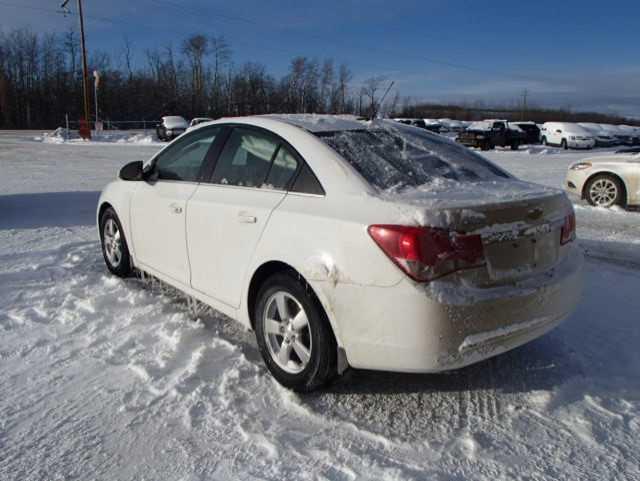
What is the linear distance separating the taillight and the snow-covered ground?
0.86 m

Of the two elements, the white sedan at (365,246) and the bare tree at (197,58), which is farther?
the bare tree at (197,58)

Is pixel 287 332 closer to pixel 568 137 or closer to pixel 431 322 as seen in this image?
pixel 431 322

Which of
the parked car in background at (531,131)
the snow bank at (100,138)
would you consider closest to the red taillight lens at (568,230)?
the snow bank at (100,138)

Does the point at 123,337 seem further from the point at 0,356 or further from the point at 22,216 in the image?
the point at 22,216

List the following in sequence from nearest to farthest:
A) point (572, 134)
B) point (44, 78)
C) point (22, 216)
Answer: point (22, 216) < point (572, 134) < point (44, 78)

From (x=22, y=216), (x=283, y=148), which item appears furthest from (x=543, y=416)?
(x=22, y=216)

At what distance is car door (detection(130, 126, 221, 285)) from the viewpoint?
3965 millimetres

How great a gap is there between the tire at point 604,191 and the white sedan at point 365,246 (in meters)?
7.23

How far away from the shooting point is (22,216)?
7.99 metres

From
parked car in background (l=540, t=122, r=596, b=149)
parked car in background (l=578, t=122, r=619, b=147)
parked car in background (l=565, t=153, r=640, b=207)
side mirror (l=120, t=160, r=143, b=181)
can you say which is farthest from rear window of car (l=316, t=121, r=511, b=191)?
parked car in background (l=578, t=122, r=619, b=147)

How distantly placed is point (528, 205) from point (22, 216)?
7.54 metres

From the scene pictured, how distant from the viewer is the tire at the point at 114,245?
195 inches

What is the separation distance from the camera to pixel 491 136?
31703 millimetres

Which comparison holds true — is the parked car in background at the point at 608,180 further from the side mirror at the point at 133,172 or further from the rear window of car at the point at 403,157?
the side mirror at the point at 133,172
